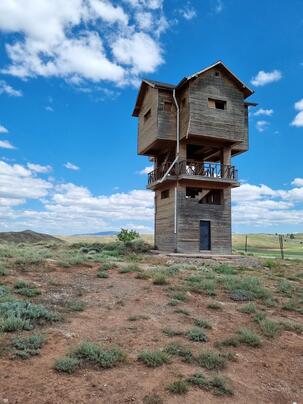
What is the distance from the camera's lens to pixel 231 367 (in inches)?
244

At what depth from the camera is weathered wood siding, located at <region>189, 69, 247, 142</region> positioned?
2155cm

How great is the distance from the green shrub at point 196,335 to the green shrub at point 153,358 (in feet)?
4.00

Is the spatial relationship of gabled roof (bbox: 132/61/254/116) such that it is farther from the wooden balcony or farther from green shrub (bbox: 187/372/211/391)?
green shrub (bbox: 187/372/211/391)

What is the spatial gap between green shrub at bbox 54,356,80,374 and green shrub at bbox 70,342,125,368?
25 centimetres

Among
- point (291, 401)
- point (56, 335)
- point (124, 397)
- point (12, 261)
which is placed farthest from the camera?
point (12, 261)

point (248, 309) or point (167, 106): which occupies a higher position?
point (167, 106)

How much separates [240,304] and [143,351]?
17.2ft

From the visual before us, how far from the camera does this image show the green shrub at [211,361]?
6.05 metres

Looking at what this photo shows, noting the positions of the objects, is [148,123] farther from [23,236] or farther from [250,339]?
[23,236]

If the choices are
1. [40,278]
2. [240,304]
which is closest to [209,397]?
[240,304]

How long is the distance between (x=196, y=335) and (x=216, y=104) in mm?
18597

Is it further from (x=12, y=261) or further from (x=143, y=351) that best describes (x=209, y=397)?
(x=12, y=261)

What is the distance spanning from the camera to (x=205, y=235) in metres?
22.7

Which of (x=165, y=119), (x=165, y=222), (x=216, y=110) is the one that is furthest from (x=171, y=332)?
(x=216, y=110)
